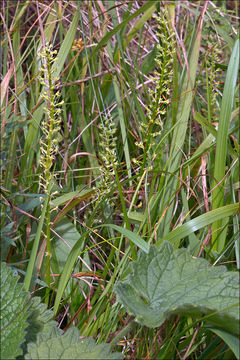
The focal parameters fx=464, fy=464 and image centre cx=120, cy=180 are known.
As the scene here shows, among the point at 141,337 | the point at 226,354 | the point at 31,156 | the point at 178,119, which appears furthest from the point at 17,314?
the point at 178,119

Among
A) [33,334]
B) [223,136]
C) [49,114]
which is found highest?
[49,114]

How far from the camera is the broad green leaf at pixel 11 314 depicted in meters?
1.09

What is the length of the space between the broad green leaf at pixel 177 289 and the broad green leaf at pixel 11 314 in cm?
25

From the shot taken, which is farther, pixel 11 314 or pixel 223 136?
pixel 223 136

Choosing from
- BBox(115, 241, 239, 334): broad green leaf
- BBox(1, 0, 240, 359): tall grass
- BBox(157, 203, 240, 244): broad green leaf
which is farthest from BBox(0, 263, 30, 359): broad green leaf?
BBox(157, 203, 240, 244): broad green leaf

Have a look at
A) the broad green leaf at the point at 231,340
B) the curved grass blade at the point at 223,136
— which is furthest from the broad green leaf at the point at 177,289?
the curved grass blade at the point at 223,136

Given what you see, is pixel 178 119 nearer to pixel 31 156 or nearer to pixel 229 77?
pixel 229 77

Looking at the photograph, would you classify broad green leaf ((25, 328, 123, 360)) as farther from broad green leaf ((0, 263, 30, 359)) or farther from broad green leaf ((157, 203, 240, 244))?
broad green leaf ((157, 203, 240, 244))

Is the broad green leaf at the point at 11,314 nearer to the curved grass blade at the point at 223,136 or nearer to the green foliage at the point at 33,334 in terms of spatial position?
the green foliage at the point at 33,334

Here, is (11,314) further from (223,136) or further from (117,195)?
(223,136)

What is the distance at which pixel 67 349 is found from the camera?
1090 mm

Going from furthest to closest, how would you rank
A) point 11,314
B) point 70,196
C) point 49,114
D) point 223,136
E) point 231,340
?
point 70,196, point 223,136, point 49,114, point 11,314, point 231,340

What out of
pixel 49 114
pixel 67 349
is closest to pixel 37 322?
pixel 67 349

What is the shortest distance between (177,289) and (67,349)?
0.30 meters
